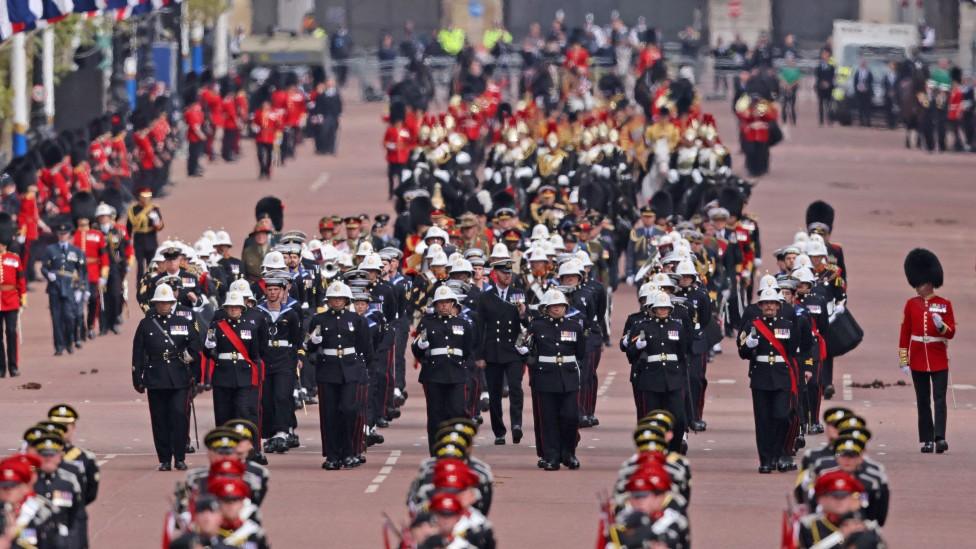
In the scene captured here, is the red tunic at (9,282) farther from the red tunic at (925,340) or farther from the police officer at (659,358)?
the red tunic at (925,340)

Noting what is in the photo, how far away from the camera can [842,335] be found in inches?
990

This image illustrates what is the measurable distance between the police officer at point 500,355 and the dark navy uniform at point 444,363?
869mm

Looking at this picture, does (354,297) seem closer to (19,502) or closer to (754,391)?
(754,391)

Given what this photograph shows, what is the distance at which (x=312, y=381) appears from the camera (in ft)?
87.9

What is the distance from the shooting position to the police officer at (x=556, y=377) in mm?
22359

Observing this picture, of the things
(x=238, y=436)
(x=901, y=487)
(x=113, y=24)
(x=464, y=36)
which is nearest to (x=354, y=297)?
(x=901, y=487)

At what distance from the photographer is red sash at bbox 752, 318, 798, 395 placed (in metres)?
22.3

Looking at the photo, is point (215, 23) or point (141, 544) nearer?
point (141, 544)

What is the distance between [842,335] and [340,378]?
5.01 metres

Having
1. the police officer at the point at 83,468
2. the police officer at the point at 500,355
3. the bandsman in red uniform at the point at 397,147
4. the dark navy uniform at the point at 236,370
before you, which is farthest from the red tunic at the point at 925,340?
the bandsman in red uniform at the point at 397,147

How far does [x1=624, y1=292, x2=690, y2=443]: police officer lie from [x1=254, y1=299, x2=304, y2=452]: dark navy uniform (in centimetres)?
278

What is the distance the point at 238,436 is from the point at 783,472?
637 centimetres

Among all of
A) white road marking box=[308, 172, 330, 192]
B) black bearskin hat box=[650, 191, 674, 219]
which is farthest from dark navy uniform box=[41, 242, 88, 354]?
white road marking box=[308, 172, 330, 192]

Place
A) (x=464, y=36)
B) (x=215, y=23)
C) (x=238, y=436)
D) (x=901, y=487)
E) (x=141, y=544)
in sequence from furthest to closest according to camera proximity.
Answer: (x=464, y=36), (x=215, y=23), (x=901, y=487), (x=141, y=544), (x=238, y=436)
